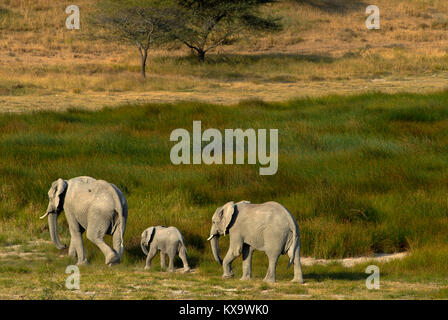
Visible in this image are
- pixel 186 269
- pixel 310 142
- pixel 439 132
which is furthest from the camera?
pixel 439 132

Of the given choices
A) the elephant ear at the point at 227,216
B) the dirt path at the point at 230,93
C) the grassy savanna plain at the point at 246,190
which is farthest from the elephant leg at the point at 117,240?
the dirt path at the point at 230,93

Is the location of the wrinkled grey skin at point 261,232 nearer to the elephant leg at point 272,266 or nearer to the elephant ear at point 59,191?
the elephant leg at point 272,266

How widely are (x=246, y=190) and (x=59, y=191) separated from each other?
4.98 metres

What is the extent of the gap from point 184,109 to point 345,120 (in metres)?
4.88

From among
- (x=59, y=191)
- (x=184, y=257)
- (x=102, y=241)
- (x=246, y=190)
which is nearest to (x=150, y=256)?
(x=184, y=257)

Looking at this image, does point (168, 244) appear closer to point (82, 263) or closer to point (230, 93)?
point (82, 263)

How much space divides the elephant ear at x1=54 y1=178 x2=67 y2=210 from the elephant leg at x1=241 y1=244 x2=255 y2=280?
2728mm

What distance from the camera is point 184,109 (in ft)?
79.6

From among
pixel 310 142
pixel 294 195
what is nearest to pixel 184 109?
pixel 310 142

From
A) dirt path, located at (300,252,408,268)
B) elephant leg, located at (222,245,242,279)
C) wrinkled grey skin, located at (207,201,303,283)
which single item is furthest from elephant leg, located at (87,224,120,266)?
dirt path, located at (300,252,408,268)

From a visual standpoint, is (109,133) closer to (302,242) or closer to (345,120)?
(345,120)

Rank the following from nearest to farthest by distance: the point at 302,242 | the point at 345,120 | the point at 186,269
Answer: the point at 186,269, the point at 302,242, the point at 345,120

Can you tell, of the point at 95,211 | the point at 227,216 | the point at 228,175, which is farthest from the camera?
the point at 228,175

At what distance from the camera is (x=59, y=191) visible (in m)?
10.8
